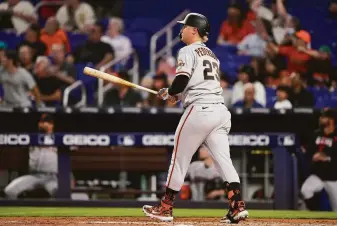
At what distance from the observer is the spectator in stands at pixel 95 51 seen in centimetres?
1377

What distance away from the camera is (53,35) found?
14086mm

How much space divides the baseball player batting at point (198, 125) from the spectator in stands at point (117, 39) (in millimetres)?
7275

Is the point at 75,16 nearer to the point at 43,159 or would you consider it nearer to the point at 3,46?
the point at 3,46

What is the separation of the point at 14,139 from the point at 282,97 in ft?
13.9

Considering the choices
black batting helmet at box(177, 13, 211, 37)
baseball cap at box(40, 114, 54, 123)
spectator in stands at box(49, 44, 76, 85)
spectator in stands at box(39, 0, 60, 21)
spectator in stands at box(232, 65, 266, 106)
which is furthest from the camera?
spectator in stands at box(39, 0, 60, 21)

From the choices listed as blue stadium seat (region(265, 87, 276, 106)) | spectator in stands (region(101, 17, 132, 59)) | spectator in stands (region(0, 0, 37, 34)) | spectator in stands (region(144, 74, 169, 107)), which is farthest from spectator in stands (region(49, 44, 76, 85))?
blue stadium seat (region(265, 87, 276, 106))

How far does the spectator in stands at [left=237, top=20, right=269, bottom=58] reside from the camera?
13.9 metres

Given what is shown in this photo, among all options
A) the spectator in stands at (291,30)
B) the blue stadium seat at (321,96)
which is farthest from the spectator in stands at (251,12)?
the blue stadium seat at (321,96)

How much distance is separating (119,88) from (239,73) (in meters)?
2.03

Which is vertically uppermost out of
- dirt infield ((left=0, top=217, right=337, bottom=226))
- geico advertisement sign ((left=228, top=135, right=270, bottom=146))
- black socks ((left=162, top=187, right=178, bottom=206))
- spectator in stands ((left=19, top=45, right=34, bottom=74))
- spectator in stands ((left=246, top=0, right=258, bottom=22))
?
spectator in stands ((left=246, top=0, right=258, bottom=22))

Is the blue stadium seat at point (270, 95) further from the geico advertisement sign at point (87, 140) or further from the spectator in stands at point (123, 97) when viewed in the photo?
the geico advertisement sign at point (87, 140)

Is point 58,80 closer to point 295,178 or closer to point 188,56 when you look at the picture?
point 295,178

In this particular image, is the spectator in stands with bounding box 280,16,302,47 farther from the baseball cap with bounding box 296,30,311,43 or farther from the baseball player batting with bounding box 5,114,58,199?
the baseball player batting with bounding box 5,114,58,199

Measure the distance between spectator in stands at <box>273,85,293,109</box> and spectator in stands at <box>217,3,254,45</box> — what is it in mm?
2237
